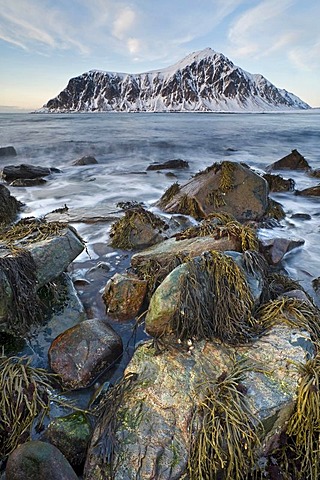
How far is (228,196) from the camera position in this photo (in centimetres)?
764

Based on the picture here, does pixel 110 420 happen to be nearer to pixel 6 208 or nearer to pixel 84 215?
pixel 84 215

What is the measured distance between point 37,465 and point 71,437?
445 millimetres

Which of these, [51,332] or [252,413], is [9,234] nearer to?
[51,332]

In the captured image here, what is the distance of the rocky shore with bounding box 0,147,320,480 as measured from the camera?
2254mm

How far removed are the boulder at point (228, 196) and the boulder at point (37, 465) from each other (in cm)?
601

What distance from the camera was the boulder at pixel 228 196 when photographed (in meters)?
7.51

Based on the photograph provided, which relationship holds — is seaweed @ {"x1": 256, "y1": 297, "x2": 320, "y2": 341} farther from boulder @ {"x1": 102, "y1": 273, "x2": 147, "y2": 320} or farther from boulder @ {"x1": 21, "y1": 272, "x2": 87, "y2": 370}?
boulder @ {"x1": 21, "y1": 272, "x2": 87, "y2": 370}

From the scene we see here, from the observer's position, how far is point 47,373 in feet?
9.77

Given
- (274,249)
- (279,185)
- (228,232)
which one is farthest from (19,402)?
(279,185)

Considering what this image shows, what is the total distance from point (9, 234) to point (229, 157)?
1708 cm

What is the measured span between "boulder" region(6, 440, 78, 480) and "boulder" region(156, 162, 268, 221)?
601 centimetres

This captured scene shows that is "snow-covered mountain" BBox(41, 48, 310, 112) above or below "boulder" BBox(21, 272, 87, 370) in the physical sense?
above

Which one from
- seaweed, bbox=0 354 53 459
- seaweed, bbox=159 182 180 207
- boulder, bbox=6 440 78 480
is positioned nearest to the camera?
boulder, bbox=6 440 78 480

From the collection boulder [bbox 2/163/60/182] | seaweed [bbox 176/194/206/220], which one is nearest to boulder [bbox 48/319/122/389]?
seaweed [bbox 176/194/206/220]
